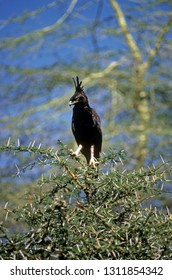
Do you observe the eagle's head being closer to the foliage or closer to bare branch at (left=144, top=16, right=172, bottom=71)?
the foliage

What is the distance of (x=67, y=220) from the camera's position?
93 centimetres

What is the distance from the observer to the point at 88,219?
0.94 m

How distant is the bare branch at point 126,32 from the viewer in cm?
498

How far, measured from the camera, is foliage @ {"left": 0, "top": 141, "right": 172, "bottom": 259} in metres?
0.90

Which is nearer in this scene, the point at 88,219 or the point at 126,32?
the point at 88,219

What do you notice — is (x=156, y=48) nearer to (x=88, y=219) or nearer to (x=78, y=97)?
(x=78, y=97)

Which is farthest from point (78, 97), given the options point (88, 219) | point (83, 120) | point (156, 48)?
point (156, 48)

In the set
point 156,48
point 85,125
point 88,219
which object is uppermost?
point 156,48

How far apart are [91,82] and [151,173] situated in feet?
12.3

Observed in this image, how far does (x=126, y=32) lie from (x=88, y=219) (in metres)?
4.38

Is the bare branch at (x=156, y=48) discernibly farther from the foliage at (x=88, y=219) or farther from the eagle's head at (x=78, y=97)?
the foliage at (x=88, y=219)

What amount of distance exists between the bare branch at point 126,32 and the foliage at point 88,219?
3967 millimetres

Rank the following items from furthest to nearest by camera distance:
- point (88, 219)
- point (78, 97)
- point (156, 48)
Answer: point (156, 48) < point (78, 97) < point (88, 219)
